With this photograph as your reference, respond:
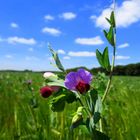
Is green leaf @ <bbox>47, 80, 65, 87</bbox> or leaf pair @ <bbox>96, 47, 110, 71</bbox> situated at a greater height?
leaf pair @ <bbox>96, 47, 110, 71</bbox>

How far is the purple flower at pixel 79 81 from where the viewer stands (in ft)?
2.58

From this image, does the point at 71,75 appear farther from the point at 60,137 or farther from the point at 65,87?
the point at 60,137

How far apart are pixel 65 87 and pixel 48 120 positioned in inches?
68.8

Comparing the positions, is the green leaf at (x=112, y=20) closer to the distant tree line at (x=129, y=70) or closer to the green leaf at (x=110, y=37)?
the green leaf at (x=110, y=37)

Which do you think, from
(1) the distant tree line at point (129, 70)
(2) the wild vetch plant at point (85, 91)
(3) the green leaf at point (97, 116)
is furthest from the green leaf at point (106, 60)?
(1) the distant tree line at point (129, 70)

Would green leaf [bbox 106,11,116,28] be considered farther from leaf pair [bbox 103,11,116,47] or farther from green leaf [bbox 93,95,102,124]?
green leaf [bbox 93,95,102,124]

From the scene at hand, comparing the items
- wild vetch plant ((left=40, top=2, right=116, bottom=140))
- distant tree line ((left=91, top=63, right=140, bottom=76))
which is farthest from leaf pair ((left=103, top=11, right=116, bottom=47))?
distant tree line ((left=91, top=63, right=140, bottom=76))

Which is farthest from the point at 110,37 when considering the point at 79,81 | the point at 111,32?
the point at 79,81

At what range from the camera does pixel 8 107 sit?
3568 millimetres

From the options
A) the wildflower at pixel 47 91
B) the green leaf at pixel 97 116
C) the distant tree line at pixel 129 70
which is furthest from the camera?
the distant tree line at pixel 129 70

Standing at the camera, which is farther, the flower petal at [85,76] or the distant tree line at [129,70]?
the distant tree line at [129,70]

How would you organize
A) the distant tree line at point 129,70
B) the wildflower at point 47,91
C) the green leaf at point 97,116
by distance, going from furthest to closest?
the distant tree line at point 129,70
the wildflower at point 47,91
the green leaf at point 97,116

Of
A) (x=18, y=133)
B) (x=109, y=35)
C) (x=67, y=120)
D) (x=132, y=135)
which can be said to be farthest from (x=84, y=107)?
(x=67, y=120)

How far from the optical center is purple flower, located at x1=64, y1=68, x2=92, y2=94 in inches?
31.0
